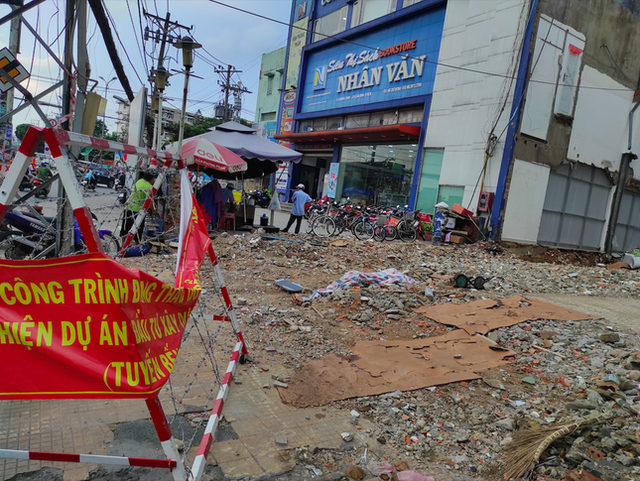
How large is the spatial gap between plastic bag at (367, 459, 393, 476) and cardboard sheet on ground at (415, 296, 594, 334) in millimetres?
2813

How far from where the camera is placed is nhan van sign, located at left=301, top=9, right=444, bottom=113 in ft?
53.9

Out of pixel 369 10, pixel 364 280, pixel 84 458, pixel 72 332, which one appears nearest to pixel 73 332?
pixel 72 332

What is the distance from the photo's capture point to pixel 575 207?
48.9 feet

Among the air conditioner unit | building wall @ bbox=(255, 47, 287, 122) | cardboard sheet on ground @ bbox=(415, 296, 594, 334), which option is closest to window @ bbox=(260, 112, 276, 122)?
building wall @ bbox=(255, 47, 287, 122)

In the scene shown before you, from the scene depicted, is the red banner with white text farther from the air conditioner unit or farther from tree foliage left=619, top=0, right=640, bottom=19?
tree foliage left=619, top=0, right=640, bottom=19

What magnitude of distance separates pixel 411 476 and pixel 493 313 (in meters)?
3.71

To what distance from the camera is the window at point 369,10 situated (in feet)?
61.4

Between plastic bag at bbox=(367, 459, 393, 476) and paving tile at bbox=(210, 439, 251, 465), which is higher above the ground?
plastic bag at bbox=(367, 459, 393, 476)

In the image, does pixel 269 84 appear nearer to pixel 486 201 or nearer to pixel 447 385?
pixel 486 201

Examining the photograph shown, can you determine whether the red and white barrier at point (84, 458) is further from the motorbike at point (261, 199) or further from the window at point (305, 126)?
the window at point (305, 126)

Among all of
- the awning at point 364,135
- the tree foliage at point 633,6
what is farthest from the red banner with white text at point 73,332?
the tree foliage at point 633,6

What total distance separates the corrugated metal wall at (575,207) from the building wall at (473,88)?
2.79m

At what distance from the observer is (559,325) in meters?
5.53

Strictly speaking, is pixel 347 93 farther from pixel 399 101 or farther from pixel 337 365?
pixel 337 365
